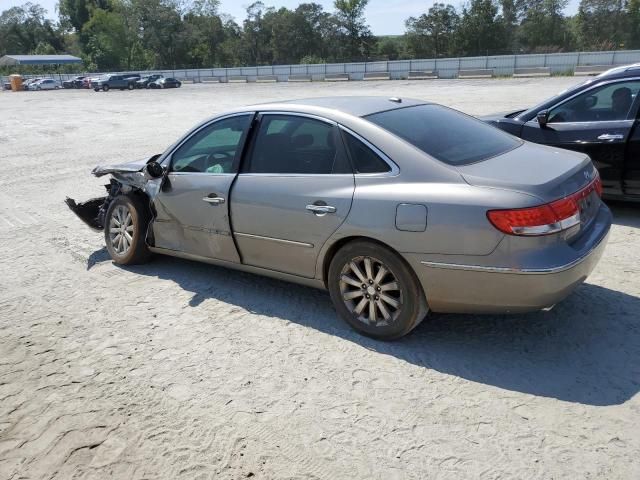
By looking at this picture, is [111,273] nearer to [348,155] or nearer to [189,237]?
[189,237]

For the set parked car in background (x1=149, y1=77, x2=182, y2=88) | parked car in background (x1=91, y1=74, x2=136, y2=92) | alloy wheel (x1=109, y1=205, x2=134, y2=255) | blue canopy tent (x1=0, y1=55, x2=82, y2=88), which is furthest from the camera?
blue canopy tent (x1=0, y1=55, x2=82, y2=88)

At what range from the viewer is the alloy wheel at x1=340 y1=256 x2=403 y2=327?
3.70 m

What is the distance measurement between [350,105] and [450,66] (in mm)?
41984

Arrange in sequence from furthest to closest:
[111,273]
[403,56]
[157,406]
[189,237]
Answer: [403,56] → [111,273] → [189,237] → [157,406]

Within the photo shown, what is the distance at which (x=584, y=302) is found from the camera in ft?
14.0

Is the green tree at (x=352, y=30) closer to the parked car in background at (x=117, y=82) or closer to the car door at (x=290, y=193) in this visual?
the parked car in background at (x=117, y=82)

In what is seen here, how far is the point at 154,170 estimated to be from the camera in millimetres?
5039

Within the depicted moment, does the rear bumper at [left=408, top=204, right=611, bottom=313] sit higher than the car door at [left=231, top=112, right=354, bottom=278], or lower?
lower

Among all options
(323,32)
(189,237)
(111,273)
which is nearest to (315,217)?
(189,237)

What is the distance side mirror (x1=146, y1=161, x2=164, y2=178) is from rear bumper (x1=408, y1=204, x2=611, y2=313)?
2.61 metres

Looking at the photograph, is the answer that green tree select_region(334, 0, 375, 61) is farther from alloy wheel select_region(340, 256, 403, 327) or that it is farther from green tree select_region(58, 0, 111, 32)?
alloy wheel select_region(340, 256, 403, 327)

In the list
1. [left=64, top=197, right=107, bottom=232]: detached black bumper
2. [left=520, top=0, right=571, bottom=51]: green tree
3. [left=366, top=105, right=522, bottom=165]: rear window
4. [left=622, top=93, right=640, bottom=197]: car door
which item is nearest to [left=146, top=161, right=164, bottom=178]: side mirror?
[left=64, top=197, right=107, bottom=232]: detached black bumper

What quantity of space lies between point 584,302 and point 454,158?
1594 millimetres

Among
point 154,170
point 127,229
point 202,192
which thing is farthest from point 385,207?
point 127,229
